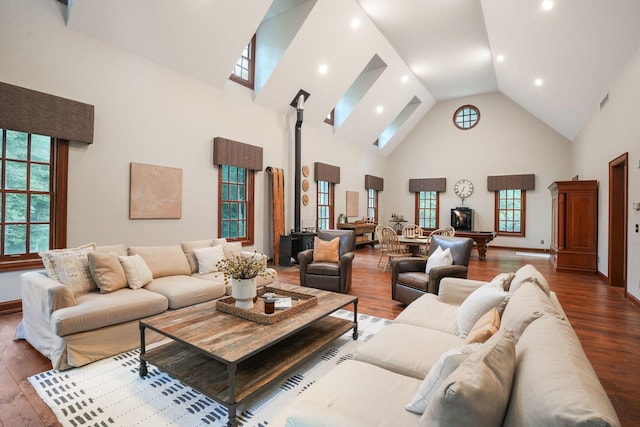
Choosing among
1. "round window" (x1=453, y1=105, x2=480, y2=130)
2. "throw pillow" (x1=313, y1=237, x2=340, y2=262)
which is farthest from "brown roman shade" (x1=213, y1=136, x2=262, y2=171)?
"round window" (x1=453, y1=105, x2=480, y2=130)

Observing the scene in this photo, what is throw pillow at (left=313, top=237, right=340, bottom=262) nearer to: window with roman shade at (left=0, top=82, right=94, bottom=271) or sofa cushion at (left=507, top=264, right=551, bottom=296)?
sofa cushion at (left=507, top=264, right=551, bottom=296)

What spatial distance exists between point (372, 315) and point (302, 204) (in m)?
4.51

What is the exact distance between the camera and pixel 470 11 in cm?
604

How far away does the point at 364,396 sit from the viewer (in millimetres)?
1445

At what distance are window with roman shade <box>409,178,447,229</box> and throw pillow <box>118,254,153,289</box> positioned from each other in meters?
9.69

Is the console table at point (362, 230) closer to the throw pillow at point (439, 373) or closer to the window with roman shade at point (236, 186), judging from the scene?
the window with roman shade at point (236, 186)

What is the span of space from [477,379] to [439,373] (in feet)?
0.97

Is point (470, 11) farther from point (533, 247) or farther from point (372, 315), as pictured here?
point (533, 247)

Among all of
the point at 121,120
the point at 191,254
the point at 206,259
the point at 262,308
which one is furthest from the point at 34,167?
the point at 262,308

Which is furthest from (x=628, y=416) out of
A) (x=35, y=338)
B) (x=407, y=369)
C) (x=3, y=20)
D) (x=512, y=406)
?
(x=3, y=20)

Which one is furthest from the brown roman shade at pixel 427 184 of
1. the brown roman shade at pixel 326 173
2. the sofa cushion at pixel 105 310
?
the sofa cushion at pixel 105 310

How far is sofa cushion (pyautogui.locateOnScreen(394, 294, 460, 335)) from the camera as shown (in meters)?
2.36

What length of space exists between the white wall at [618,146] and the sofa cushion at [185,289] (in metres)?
5.35

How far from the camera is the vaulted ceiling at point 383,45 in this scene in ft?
14.1
